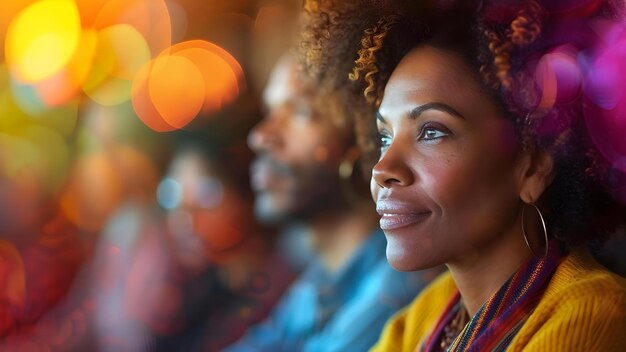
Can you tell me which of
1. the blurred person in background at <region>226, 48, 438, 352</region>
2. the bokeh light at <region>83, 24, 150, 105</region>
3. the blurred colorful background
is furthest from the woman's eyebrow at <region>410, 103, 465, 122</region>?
the bokeh light at <region>83, 24, 150, 105</region>

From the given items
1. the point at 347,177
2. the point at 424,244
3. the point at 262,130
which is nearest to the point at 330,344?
the point at 347,177

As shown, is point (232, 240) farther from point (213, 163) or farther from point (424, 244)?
point (424, 244)

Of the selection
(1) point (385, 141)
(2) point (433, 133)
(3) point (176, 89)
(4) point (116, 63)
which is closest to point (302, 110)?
(1) point (385, 141)

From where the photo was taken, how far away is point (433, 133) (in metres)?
1.50

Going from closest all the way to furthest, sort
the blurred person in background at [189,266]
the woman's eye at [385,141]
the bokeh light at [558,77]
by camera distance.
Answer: the bokeh light at [558,77] → the woman's eye at [385,141] → the blurred person in background at [189,266]

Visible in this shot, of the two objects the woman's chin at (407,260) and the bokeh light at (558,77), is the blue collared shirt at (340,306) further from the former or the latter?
the bokeh light at (558,77)

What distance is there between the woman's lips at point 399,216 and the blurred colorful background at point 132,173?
1.46 metres

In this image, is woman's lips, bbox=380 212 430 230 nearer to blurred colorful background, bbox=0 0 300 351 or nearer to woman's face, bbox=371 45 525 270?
woman's face, bbox=371 45 525 270

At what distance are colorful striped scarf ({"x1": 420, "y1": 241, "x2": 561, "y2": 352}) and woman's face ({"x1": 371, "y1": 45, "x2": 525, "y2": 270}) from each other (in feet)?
0.27

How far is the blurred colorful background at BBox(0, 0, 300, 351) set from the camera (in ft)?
9.64

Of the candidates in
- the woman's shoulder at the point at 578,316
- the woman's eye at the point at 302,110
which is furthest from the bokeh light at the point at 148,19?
the woman's shoulder at the point at 578,316

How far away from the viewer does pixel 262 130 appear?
2561 millimetres

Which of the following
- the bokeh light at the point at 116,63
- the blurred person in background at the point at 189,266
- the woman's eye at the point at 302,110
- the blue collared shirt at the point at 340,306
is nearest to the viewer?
the blue collared shirt at the point at 340,306

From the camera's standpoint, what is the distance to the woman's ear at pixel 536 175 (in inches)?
58.9
